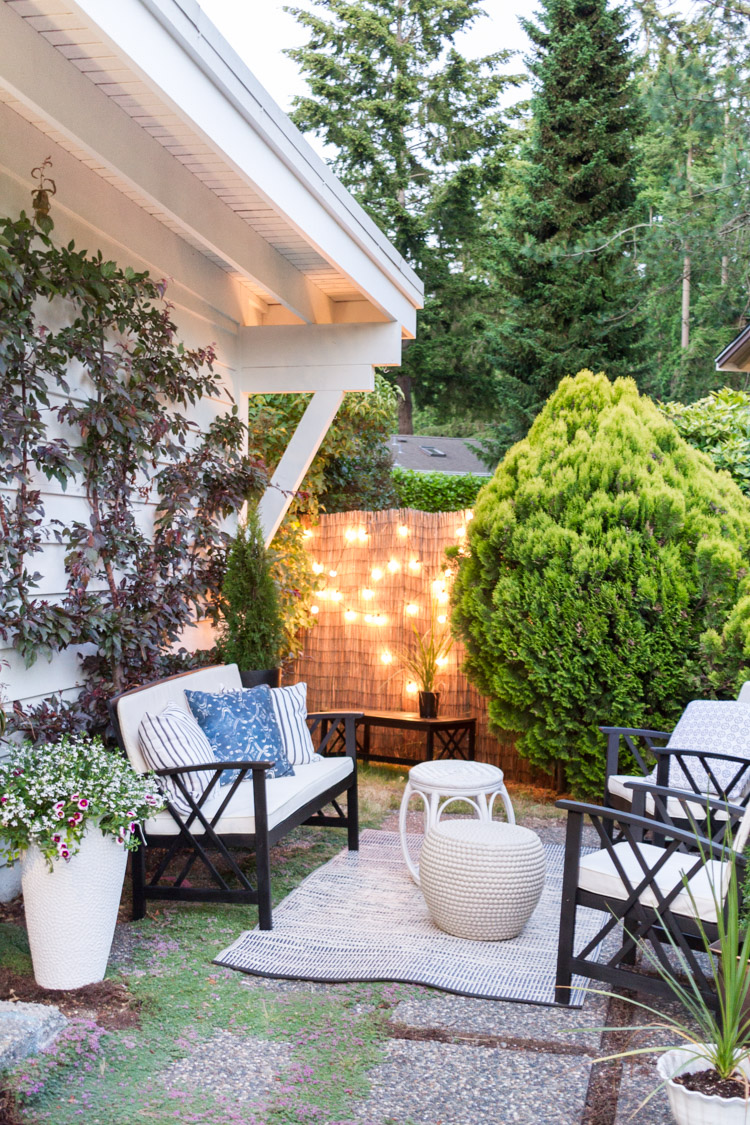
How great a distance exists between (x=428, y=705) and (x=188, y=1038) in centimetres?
355

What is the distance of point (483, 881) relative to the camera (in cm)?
343

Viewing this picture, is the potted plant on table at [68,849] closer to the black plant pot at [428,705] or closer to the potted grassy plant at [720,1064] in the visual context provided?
the potted grassy plant at [720,1064]

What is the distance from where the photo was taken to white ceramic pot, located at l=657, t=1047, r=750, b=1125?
1965 mm

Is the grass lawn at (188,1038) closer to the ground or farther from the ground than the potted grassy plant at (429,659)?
closer to the ground

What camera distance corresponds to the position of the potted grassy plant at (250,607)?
5273mm

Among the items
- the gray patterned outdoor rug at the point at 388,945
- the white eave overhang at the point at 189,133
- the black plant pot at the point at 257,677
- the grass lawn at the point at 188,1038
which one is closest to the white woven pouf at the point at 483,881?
the gray patterned outdoor rug at the point at 388,945

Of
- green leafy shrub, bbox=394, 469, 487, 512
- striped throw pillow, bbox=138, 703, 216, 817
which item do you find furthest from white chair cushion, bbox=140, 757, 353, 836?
green leafy shrub, bbox=394, 469, 487, 512

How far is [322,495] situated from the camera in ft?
25.6

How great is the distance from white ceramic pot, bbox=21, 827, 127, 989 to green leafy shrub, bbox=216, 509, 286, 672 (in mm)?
2308

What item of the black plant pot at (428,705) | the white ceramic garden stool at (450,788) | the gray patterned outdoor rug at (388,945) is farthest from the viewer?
the black plant pot at (428,705)

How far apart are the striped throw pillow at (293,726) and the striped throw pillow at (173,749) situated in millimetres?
727

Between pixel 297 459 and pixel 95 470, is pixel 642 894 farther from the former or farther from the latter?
pixel 297 459

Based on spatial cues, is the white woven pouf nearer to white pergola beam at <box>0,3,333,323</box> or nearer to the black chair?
the black chair

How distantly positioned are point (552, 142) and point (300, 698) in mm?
10778
